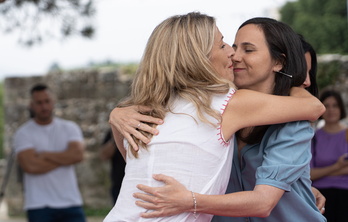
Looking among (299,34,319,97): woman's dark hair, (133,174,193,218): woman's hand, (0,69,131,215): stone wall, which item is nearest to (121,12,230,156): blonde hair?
(133,174,193,218): woman's hand

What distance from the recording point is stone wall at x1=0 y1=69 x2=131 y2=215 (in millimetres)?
9555

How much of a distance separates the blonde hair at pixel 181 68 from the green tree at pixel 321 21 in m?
9.59

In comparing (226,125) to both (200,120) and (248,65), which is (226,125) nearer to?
(200,120)

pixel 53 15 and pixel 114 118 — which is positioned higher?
pixel 114 118

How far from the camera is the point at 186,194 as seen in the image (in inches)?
79.4

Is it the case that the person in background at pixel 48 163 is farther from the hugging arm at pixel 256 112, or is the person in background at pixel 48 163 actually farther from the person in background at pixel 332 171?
the hugging arm at pixel 256 112

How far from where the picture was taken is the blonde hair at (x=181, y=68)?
211 centimetres

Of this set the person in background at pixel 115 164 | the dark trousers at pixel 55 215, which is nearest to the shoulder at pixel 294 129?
the dark trousers at pixel 55 215

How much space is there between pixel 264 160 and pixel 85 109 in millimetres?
7831

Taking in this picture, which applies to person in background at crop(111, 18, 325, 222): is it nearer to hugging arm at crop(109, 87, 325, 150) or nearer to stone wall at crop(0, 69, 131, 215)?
hugging arm at crop(109, 87, 325, 150)

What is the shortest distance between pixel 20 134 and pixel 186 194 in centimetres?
397

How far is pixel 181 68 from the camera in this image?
7.00 feet

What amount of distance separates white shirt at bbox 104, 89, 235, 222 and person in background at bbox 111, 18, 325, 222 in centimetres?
4

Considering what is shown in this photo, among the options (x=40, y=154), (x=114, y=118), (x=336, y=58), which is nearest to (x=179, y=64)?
(x=114, y=118)
